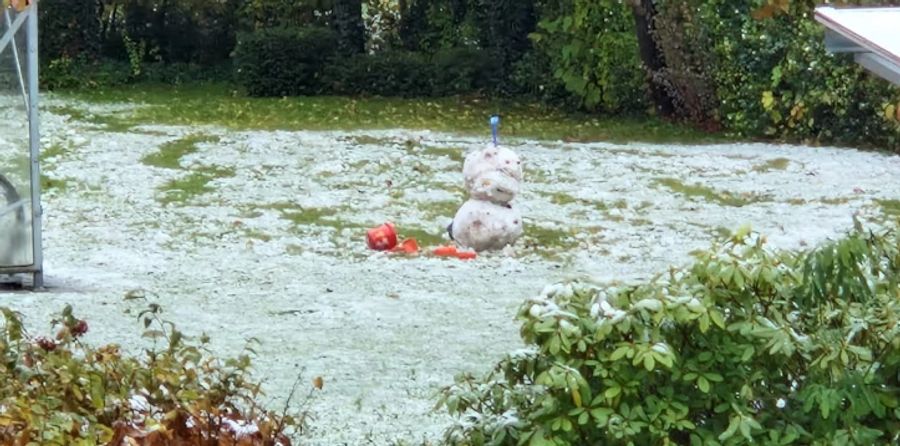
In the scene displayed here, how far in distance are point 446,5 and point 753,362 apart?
20.4m

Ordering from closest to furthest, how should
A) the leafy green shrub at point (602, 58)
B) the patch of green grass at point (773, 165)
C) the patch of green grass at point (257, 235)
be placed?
the patch of green grass at point (257, 235)
the patch of green grass at point (773, 165)
the leafy green shrub at point (602, 58)

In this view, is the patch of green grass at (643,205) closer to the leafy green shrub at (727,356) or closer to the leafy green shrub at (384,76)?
the leafy green shrub at (727,356)

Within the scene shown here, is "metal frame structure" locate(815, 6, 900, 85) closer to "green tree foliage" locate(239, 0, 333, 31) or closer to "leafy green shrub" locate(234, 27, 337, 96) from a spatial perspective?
"leafy green shrub" locate(234, 27, 337, 96)

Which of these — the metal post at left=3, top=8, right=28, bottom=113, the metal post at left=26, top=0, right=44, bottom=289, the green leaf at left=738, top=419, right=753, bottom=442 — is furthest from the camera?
the metal post at left=26, top=0, right=44, bottom=289

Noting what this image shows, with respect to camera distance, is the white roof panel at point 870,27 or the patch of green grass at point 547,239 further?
the patch of green grass at point 547,239

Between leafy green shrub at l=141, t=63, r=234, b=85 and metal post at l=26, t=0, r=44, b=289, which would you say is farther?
leafy green shrub at l=141, t=63, r=234, b=85

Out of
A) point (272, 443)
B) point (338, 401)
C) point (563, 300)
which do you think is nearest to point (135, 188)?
point (338, 401)

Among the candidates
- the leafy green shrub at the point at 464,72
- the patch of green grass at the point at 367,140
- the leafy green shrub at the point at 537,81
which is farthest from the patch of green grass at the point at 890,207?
the leafy green shrub at the point at 464,72

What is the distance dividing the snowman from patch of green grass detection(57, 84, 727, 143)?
21.1 feet

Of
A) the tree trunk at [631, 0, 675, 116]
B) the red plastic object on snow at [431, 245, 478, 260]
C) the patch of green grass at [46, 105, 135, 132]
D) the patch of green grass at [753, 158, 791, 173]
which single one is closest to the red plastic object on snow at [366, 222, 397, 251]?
the red plastic object on snow at [431, 245, 478, 260]

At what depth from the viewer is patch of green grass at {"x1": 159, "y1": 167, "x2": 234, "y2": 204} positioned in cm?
1208

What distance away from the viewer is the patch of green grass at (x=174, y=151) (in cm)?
1393

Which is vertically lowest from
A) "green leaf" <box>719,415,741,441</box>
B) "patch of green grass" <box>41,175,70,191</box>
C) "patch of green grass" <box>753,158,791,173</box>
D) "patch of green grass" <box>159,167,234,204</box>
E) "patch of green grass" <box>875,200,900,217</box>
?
"patch of green grass" <box>41,175,70,191</box>

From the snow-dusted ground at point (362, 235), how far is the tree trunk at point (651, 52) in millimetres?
2669
